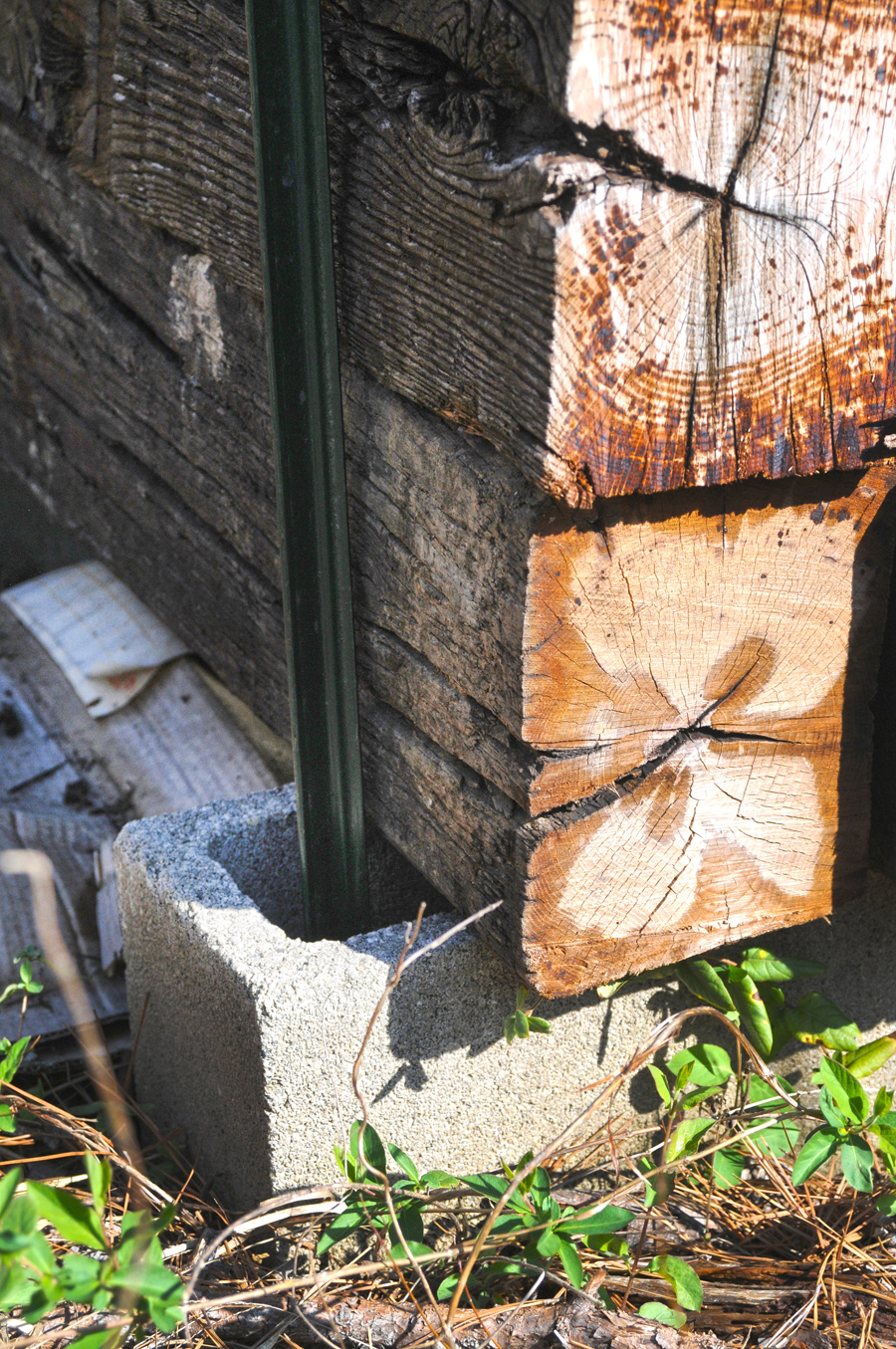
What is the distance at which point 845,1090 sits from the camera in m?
1.50

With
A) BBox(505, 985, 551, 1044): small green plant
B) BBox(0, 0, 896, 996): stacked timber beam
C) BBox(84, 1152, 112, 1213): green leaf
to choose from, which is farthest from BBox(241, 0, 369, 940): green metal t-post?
BBox(84, 1152, 112, 1213): green leaf

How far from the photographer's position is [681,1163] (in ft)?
5.26

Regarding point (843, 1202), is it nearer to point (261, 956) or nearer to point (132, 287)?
point (261, 956)

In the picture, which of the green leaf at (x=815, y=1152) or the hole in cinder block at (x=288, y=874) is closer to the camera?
the green leaf at (x=815, y=1152)

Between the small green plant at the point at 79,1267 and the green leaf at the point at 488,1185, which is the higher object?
the small green plant at the point at 79,1267

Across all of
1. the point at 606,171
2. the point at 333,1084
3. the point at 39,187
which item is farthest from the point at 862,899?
the point at 39,187

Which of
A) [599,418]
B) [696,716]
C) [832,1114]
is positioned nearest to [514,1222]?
[832,1114]

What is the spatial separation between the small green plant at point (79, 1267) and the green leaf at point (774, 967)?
3.19 feet

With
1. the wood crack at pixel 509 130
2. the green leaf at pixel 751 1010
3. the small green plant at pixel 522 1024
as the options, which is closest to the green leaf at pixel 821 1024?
the green leaf at pixel 751 1010

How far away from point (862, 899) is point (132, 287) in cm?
188

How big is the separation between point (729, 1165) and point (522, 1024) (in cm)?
39

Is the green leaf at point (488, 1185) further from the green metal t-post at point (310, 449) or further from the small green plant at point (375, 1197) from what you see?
the green metal t-post at point (310, 449)

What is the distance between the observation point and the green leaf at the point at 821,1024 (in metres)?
1.72

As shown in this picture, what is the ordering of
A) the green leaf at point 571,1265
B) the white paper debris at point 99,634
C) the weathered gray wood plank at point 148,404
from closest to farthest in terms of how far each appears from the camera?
the green leaf at point 571,1265
the weathered gray wood plank at point 148,404
the white paper debris at point 99,634
